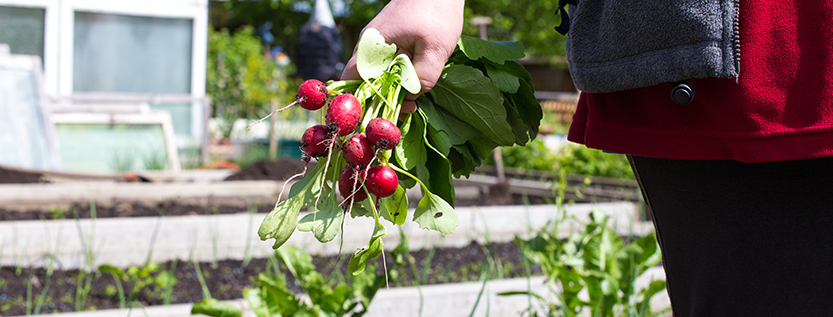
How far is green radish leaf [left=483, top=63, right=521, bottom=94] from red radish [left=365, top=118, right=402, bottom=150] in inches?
10.5

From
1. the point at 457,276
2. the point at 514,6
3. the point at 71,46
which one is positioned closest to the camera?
the point at 457,276

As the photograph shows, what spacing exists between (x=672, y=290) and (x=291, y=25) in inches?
847

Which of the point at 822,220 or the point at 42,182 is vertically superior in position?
the point at 822,220

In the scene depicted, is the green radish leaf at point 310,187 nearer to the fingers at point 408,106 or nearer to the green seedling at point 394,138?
the green seedling at point 394,138

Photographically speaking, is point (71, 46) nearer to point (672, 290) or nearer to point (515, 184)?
point (515, 184)

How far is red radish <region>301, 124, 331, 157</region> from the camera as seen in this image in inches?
30.8

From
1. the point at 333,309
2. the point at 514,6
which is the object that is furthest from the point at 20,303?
the point at 514,6

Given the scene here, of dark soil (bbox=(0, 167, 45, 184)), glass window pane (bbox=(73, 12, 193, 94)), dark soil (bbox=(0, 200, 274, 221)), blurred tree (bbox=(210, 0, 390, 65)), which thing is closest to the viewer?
dark soil (bbox=(0, 200, 274, 221))

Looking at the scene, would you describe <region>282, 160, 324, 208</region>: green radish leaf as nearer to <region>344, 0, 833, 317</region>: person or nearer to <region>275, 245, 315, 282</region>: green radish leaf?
<region>344, 0, 833, 317</region>: person

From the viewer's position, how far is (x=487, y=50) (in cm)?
95

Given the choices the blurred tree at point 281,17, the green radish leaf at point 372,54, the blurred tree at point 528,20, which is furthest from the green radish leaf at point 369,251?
the blurred tree at point 281,17

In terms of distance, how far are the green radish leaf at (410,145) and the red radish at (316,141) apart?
110 mm

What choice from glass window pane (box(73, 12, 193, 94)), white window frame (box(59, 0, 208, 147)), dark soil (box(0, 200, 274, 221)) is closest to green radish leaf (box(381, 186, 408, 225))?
dark soil (box(0, 200, 274, 221))

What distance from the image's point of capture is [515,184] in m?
4.50
